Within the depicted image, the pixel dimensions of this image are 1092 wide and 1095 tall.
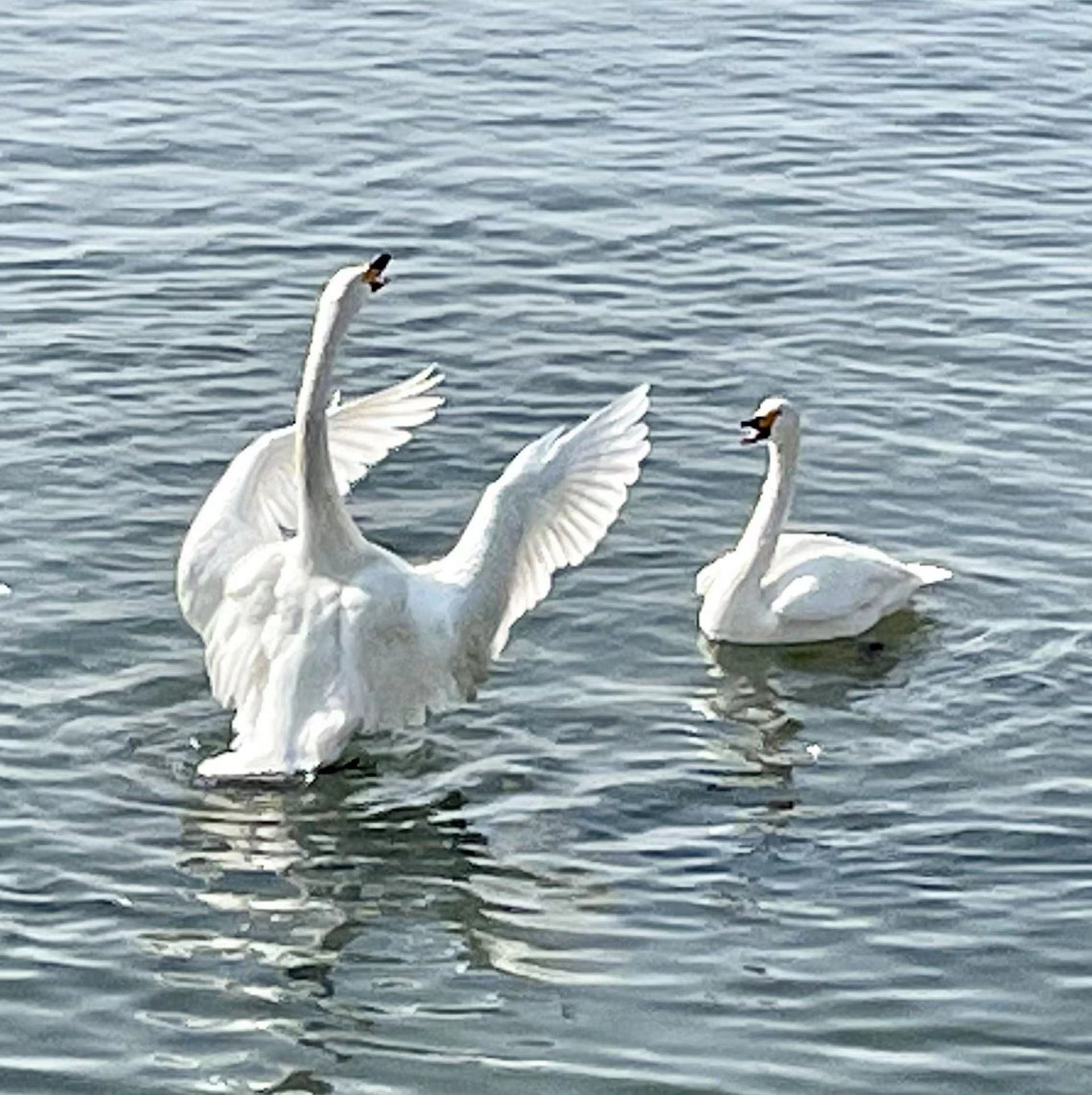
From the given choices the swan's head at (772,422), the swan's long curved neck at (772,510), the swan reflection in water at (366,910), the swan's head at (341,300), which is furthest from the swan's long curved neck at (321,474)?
the swan's head at (772,422)

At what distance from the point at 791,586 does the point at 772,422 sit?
917 millimetres

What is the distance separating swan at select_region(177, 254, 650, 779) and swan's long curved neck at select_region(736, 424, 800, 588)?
1201 mm

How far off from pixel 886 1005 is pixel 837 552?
4.19m

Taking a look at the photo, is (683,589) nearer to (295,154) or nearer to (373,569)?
(373,569)

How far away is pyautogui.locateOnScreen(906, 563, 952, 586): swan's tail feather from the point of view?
629 inches

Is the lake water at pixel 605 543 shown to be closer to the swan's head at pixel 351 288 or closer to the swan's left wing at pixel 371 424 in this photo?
the swan's left wing at pixel 371 424

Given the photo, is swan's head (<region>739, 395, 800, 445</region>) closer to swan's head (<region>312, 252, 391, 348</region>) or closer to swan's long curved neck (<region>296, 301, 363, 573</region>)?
swan's head (<region>312, 252, 391, 348</region>)

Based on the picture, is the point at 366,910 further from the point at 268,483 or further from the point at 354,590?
the point at 268,483

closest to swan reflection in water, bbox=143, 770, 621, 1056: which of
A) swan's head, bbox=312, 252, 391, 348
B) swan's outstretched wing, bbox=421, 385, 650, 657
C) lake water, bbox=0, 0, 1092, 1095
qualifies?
lake water, bbox=0, 0, 1092, 1095

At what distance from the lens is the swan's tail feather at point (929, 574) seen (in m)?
16.0

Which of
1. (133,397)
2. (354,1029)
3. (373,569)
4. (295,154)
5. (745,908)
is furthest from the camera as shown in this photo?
(295,154)

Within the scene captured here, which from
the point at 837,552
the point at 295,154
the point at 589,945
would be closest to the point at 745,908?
the point at 589,945

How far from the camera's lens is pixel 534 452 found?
14.8 metres

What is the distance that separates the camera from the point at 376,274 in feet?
48.2
